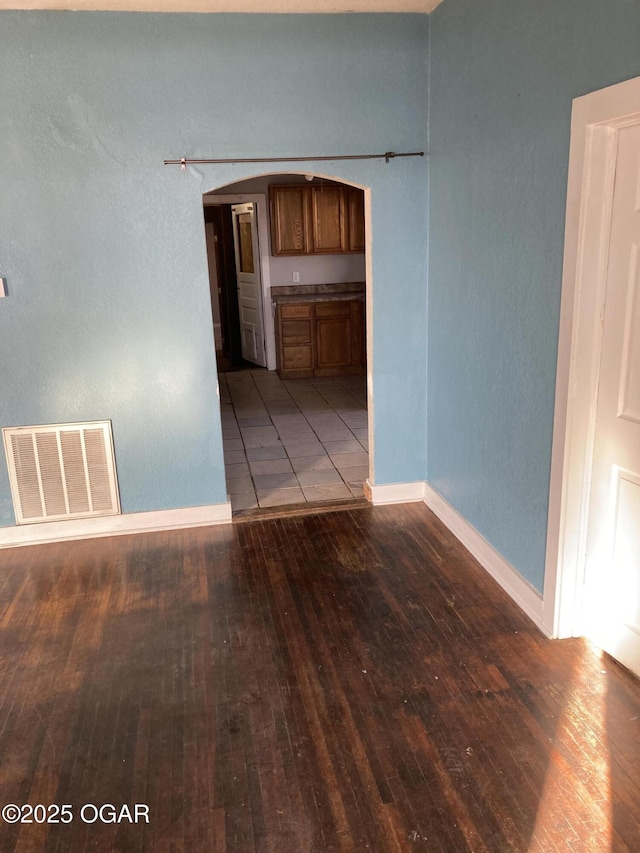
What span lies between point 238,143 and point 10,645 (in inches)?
110

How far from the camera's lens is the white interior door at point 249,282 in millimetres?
8281

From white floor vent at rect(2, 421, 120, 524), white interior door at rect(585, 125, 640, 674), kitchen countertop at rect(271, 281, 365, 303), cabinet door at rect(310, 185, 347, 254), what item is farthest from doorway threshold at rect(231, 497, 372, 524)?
cabinet door at rect(310, 185, 347, 254)

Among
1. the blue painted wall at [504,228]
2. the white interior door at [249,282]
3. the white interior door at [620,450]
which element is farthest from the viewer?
the white interior door at [249,282]

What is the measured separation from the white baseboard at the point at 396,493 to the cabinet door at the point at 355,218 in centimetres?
427

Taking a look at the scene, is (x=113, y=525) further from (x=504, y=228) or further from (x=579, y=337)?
(x=579, y=337)

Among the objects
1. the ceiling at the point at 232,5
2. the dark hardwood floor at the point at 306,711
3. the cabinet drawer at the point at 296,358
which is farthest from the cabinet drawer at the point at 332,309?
the dark hardwood floor at the point at 306,711

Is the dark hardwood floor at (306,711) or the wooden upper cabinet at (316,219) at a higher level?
the wooden upper cabinet at (316,219)

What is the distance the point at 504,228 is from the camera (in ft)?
10.2

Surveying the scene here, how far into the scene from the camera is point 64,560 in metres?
3.87

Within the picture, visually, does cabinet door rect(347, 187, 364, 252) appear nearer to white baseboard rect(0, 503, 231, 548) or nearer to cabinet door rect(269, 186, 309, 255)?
cabinet door rect(269, 186, 309, 255)

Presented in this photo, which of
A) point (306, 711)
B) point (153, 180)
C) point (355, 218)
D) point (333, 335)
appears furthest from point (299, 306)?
point (306, 711)

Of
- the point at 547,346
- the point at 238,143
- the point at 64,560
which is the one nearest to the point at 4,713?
the point at 64,560

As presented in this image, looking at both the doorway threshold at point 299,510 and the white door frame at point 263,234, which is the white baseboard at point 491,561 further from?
the white door frame at point 263,234

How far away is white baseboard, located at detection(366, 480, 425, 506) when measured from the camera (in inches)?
176
